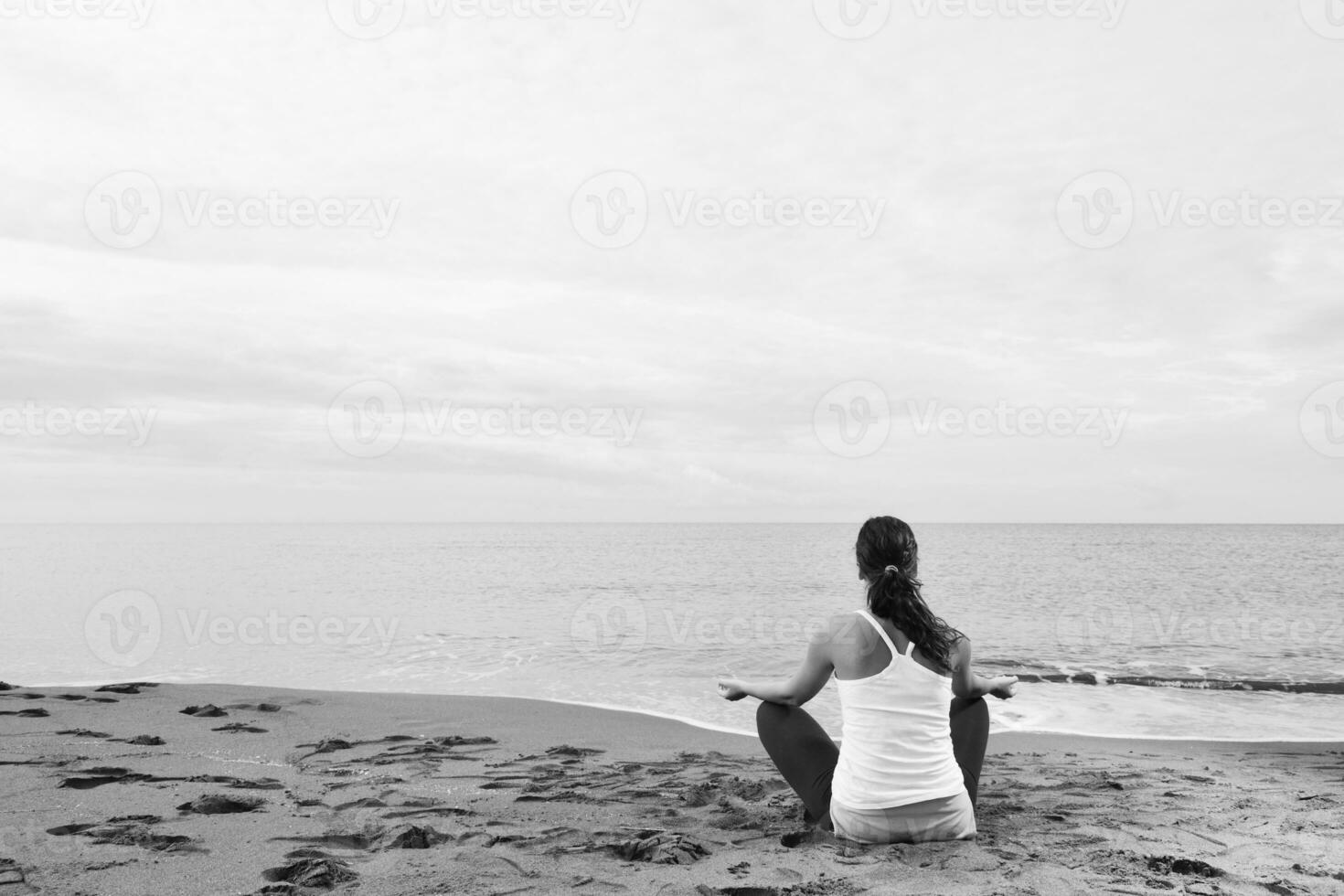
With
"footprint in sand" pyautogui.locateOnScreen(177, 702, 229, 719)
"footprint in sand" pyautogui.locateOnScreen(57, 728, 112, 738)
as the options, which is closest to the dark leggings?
"footprint in sand" pyautogui.locateOnScreen(57, 728, 112, 738)

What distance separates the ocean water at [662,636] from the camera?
1062cm

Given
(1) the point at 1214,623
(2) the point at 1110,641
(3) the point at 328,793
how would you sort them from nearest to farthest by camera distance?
(3) the point at 328,793
(2) the point at 1110,641
(1) the point at 1214,623

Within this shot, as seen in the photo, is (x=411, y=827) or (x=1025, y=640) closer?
(x=411, y=827)

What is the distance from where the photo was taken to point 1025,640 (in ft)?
54.5

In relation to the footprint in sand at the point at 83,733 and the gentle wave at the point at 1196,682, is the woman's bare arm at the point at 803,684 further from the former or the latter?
the gentle wave at the point at 1196,682

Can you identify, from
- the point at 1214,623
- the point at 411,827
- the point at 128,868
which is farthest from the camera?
the point at 1214,623

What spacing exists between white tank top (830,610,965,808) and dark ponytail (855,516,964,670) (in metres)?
0.08

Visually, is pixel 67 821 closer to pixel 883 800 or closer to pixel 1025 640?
pixel 883 800

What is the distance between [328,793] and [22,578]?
2910 centimetres

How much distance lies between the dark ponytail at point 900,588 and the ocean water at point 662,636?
5.36m

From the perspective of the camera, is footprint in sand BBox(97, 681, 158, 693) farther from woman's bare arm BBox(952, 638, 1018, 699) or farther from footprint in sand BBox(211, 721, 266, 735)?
woman's bare arm BBox(952, 638, 1018, 699)

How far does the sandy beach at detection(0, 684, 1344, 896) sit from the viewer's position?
3791 mm

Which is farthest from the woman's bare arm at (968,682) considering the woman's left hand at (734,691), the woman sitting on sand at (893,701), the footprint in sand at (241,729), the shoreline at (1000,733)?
the footprint in sand at (241,729)

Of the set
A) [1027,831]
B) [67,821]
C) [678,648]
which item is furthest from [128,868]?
[678,648]
